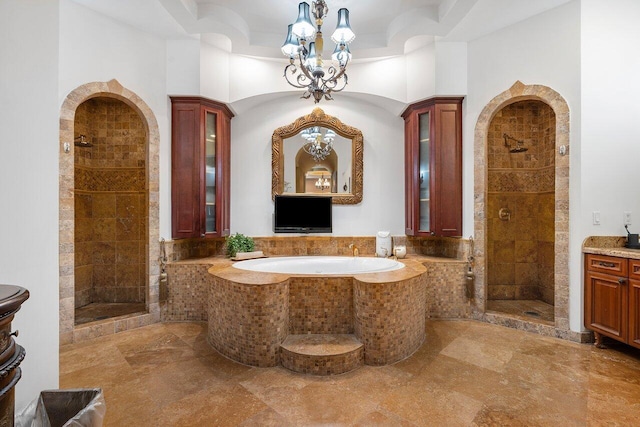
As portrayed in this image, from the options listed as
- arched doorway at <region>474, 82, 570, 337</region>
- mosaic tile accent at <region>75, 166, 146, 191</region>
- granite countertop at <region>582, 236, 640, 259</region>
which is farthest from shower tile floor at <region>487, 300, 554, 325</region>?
mosaic tile accent at <region>75, 166, 146, 191</region>

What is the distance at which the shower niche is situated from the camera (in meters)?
3.86

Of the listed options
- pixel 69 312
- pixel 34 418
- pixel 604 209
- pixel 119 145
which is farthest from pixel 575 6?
pixel 69 312

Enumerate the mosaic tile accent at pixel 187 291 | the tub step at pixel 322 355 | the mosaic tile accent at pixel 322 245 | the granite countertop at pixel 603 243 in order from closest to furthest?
the tub step at pixel 322 355 < the granite countertop at pixel 603 243 < the mosaic tile accent at pixel 187 291 < the mosaic tile accent at pixel 322 245

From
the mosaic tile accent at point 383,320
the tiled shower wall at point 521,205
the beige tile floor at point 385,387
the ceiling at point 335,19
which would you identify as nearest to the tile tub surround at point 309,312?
the mosaic tile accent at point 383,320

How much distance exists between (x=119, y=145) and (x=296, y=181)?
2.33m

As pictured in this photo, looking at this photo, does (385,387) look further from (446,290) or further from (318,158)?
(318,158)

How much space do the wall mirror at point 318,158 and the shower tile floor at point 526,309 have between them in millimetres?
2163

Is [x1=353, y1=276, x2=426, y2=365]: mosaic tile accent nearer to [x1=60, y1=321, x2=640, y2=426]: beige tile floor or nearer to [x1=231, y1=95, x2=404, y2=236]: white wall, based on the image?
[x1=60, y1=321, x2=640, y2=426]: beige tile floor

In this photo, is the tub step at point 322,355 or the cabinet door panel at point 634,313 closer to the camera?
the tub step at point 322,355

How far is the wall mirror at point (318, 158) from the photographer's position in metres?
4.14

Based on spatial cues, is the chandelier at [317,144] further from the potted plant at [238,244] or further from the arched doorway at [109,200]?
the arched doorway at [109,200]

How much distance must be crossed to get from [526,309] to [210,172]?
418 centimetres

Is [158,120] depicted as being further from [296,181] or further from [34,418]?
[34,418]

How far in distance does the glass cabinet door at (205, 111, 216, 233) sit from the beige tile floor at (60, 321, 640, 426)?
1442 mm
